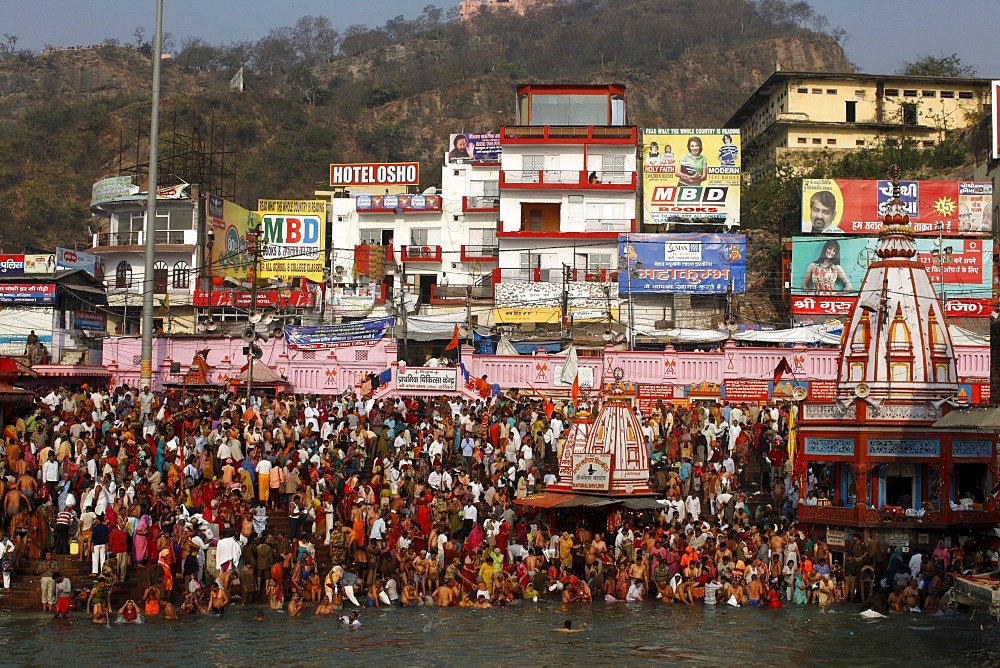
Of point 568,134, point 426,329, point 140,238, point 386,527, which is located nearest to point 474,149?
point 568,134

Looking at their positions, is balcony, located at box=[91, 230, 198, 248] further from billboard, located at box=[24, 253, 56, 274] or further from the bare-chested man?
the bare-chested man

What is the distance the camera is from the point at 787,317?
152ft

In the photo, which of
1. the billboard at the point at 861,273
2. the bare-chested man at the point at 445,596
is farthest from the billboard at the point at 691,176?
the bare-chested man at the point at 445,596

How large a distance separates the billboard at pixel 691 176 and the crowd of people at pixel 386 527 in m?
24.2


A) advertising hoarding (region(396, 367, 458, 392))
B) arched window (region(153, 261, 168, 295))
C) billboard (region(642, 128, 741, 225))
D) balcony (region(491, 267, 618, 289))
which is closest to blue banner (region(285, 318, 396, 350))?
advertising hoarding (region(396, 367, 458, 392))

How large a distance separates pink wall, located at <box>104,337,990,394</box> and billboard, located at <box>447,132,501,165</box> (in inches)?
860

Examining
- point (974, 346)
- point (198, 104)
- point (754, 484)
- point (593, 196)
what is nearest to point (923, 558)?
point (754, 484)

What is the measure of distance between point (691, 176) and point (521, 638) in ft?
109

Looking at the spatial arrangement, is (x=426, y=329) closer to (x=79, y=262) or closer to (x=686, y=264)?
(x=686, y=264)

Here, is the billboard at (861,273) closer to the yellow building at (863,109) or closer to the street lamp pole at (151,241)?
the yellow building at (863,109)

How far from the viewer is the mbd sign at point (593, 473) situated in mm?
23391

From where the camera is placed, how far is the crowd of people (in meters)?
21.1

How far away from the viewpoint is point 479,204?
54531 millimetres

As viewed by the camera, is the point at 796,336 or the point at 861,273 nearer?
the point at 796,336
